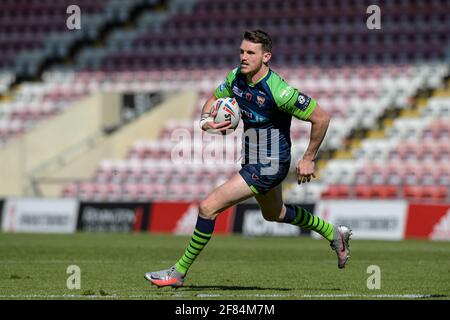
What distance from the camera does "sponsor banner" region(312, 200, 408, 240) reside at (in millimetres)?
22516

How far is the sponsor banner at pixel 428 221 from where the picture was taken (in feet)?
72.0

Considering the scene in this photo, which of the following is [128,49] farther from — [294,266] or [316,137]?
[316,137]

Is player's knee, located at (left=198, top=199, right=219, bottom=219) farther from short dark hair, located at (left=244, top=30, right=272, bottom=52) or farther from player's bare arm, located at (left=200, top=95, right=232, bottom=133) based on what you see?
short dark hair, located at (left=244, top=30, right=272, bottom=52)

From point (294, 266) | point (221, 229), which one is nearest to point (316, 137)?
point (294, 266)

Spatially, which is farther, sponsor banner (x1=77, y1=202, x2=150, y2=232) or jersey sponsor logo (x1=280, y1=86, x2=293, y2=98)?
sponsor banner (x1=77, y1=202, x2=150, y2=232)

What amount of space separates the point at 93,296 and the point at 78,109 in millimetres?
22765

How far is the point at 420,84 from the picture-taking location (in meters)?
29.3

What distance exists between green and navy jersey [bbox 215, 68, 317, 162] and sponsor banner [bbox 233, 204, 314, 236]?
12586 mm

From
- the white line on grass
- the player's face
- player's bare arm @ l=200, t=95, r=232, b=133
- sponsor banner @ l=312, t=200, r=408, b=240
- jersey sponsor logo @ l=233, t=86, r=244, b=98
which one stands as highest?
the player's face

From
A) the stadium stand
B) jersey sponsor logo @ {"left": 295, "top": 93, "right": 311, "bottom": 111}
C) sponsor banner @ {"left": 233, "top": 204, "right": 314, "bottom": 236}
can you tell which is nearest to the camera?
jersey sponsor logo @ {"left": 295, "top": 93, "right": 311, "bottom": 111}

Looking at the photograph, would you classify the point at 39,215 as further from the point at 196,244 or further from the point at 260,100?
the point at 260,100

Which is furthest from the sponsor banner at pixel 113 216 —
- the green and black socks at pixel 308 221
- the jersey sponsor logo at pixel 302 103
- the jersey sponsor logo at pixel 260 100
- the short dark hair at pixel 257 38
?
the jersey sponsor logo at pixel 302 103

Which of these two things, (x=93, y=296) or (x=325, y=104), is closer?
(x=93, y=296)

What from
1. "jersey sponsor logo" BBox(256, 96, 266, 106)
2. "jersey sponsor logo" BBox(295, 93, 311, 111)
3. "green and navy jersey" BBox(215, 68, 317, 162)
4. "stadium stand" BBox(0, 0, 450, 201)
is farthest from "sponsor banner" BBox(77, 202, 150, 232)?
"jersey sponsor logo" BBox(295, 93, 311, 111)
